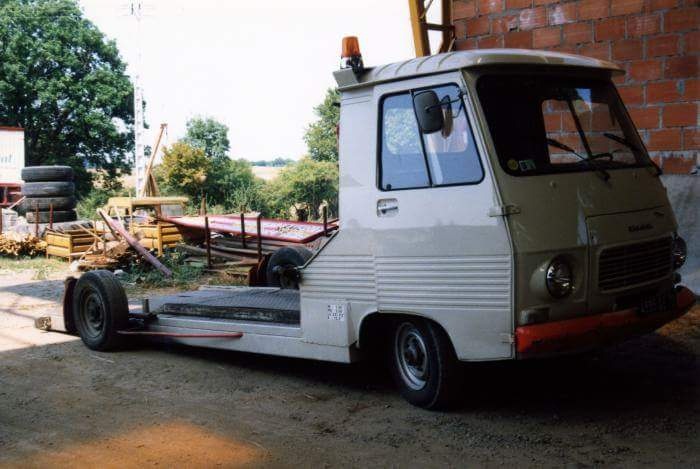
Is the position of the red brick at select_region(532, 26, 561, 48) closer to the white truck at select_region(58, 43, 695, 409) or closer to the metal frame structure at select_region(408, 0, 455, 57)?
the metal frame structure at select_region(408, 0, 455, 57)

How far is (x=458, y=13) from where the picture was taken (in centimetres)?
1005

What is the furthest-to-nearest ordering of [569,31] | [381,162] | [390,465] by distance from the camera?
[569,31], [381,162], [390,465]

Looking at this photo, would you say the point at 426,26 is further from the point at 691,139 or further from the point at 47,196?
→ the point at 47,196

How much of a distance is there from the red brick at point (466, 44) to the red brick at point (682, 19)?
7.75 feet

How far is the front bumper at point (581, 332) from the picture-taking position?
473 centimetres

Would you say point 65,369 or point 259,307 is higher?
point 259,307

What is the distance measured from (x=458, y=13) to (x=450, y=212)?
5.69m

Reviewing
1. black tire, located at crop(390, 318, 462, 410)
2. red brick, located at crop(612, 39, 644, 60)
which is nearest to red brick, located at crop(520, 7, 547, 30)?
red brick, located at crop(612, 39, 644, 60)

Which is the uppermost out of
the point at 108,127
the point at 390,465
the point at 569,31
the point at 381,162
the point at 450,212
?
the point at 108,127

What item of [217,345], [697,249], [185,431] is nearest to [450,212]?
[185,431]

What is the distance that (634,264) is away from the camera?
526 cm

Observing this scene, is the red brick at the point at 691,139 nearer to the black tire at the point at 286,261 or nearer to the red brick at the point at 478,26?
the red brick at the point at 478,26

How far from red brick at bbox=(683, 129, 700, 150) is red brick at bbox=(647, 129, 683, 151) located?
0.06m

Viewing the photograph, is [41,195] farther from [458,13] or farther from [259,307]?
[259,307]
